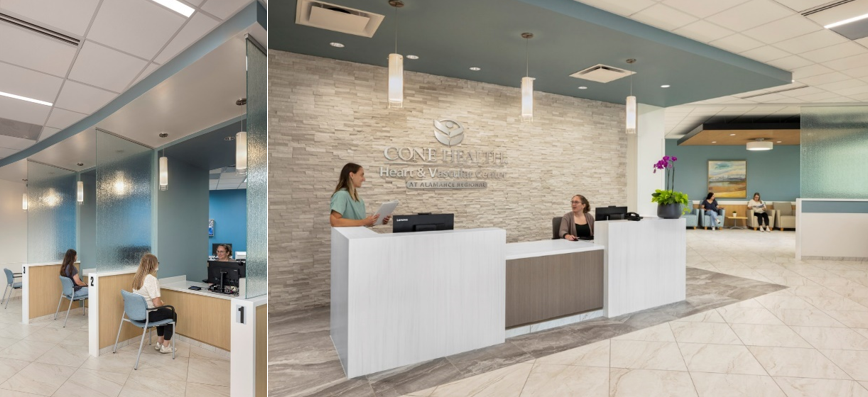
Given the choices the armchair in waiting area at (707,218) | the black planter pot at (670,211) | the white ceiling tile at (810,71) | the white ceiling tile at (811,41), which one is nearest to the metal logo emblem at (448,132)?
the black planter pot at (670,211)

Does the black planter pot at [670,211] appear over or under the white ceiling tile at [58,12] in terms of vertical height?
under

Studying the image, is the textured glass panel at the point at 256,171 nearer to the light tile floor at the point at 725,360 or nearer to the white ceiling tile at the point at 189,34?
the white ceiling tile at the point at 189,34

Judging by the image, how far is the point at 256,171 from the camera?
1394 millimetres

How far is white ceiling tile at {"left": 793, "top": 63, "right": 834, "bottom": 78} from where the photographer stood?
5595mm

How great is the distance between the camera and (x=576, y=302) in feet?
12.7

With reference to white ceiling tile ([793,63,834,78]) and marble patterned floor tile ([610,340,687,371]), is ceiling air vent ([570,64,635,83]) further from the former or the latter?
marble patterned floor tile ([610,340,687,371])

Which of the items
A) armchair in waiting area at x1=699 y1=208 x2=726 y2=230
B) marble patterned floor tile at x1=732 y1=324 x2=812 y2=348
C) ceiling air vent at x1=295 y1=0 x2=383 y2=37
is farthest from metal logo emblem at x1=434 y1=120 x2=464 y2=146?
armchair in waiting area at x1=699 y1=208 x2=726 y2=230

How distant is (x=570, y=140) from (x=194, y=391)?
6.10 metres

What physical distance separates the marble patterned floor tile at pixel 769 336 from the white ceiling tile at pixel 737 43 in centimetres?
301

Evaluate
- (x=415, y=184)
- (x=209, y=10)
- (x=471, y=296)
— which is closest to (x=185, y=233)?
(x=209, y=10)

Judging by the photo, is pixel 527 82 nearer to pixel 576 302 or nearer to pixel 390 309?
pixel 576 302

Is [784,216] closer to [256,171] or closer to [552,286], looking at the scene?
[552,286]

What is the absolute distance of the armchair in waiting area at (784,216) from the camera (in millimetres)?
12810

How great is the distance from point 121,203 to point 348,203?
249cm
